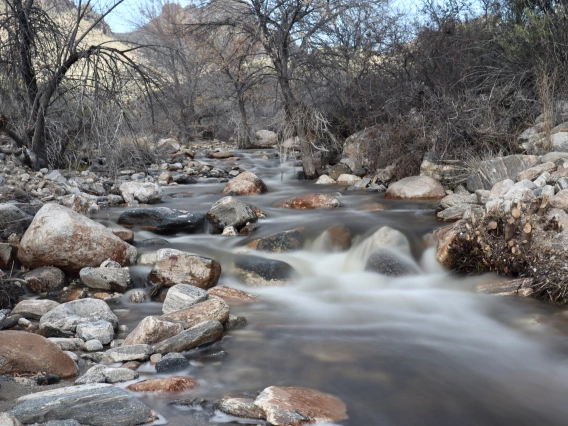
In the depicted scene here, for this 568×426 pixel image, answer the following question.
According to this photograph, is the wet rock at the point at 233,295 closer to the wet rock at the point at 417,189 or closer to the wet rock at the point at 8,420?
the wet rock at the point at 8,420

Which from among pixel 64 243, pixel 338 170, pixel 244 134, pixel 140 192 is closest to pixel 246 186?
pixel 140 192

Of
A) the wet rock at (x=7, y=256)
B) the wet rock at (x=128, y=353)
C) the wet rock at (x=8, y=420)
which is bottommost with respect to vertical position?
the wet rock at (x=128, y=353)

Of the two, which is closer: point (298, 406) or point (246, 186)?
point (298, 406)

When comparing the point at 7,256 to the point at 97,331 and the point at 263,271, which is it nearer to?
the point at 97,331

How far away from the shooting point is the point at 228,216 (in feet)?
27.2

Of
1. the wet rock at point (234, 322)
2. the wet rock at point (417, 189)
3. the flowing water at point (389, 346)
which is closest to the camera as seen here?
the flowing water at point (389, 346)

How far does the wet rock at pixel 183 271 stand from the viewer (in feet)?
20.3

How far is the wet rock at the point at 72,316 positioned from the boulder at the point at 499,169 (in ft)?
19.9

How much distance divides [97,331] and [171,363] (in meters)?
0.91

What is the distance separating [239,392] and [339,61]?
36.7 ft

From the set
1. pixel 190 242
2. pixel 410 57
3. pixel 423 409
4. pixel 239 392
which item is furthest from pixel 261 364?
pixel 410 57

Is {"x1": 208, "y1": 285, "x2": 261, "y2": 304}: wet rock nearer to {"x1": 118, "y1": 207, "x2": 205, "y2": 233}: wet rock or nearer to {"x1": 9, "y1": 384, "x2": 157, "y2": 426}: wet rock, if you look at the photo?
{"x1": 9, "y1": 384, "x2": 157, "y2": 426}: wet rock

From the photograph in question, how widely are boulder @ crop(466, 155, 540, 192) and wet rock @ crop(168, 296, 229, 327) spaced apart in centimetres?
522

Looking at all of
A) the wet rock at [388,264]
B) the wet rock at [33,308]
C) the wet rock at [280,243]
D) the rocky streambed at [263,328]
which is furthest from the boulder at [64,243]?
the wet rock at [388,264]
